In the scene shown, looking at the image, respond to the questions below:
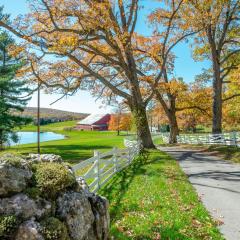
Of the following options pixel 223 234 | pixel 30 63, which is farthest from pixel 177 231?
pixel 30 63

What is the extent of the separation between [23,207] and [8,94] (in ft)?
128

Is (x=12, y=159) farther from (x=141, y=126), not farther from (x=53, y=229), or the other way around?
(x=141, y=126)

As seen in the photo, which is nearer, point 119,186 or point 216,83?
point 119,186

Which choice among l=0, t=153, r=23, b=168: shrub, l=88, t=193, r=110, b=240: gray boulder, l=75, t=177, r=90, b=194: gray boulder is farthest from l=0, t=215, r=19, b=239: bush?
l=88, t=193, r=110, b=240: gray boulder

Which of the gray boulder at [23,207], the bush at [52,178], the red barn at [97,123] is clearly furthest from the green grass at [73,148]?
the red barn at [97,123]

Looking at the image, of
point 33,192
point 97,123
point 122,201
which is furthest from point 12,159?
point 97,123

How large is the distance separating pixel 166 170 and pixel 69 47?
11.3 metres

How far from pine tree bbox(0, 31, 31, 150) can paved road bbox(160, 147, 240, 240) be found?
26171 mm

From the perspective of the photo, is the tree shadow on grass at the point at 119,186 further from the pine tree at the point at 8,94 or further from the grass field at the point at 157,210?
the pine tree at the point at 8,94

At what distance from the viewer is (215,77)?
35.2 m

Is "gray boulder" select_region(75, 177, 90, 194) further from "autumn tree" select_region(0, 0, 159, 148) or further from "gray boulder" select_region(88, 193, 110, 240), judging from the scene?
"autumn tree" select_region(0, 0, 159, 148)

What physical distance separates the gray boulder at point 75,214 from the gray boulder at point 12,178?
2.01 ft

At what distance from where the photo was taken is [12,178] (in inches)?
198

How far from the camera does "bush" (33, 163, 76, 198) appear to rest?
17.3 feet
